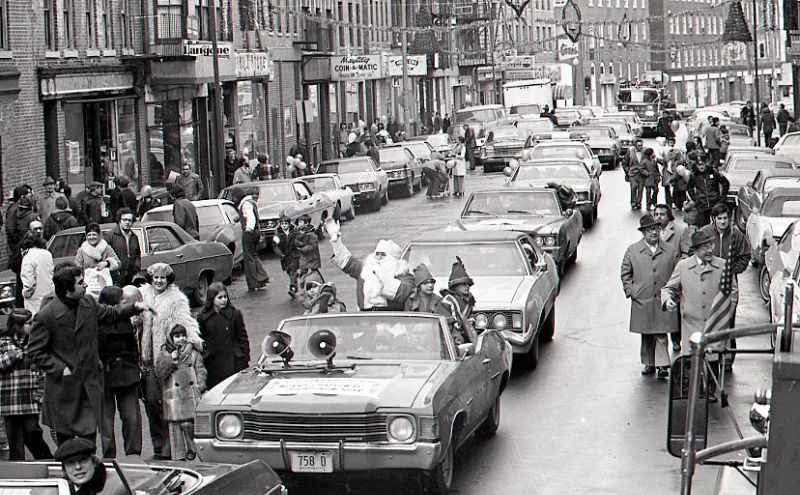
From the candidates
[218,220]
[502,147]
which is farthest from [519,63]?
[218,220]

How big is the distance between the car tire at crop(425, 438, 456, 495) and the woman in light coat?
→ 800 cm

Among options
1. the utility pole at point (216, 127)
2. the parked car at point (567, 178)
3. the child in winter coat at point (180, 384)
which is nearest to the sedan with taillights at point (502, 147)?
the utility pole at point (216, 127)

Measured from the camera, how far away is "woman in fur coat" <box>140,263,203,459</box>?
12016 mm

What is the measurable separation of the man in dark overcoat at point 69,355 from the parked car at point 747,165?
71.5 ft

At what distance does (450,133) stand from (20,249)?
41.6 m

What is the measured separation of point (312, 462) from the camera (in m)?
10.5

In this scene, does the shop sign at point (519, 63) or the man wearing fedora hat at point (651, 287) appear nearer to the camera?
the man wearing fedora hat at point (651, 287)

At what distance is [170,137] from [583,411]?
92.1 feet

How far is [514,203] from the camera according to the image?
24812mm

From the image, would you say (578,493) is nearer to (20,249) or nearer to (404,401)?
(404,401)

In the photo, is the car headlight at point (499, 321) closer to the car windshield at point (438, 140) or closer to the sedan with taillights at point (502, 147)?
the sedan with taillights at point (502, 147)

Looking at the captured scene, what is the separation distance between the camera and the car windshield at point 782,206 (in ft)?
73.8

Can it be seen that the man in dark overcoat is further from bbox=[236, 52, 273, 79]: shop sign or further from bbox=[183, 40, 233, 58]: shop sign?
bbox=[236, 52, 273, 79]: shop sign

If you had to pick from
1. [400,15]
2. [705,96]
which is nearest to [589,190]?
[400,15]
